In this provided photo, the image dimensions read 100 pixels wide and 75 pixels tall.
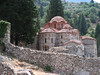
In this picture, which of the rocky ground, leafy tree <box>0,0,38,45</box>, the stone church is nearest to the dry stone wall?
the rocky ground

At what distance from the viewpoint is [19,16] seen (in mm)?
22547

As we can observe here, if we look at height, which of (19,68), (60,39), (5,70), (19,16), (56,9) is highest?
(56,9)

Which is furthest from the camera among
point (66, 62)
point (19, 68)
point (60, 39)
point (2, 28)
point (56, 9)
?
point (56, 9)

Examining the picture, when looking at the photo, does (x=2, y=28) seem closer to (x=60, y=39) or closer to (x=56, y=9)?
(x=60, y=39)

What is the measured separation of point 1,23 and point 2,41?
60.1 inches

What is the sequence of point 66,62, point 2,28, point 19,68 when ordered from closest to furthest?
1. point 19,68
2. point 66,62
3. point 2,28

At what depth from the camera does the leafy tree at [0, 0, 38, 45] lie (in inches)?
852

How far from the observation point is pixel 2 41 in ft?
50.1

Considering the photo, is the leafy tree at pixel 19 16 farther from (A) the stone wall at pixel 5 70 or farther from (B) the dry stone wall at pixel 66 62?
(A) the stone wall at pixel 5 70

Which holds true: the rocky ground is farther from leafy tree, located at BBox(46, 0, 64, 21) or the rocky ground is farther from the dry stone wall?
leafy tree, located at BBox(46, 0, 64, 21)

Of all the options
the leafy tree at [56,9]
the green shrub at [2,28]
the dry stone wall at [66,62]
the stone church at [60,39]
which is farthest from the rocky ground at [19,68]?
the leafy tree at [56,9]

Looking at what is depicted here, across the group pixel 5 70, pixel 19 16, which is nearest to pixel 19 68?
pixel 5 70

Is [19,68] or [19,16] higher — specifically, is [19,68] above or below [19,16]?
below

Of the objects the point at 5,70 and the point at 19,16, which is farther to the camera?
the point at 19,16
